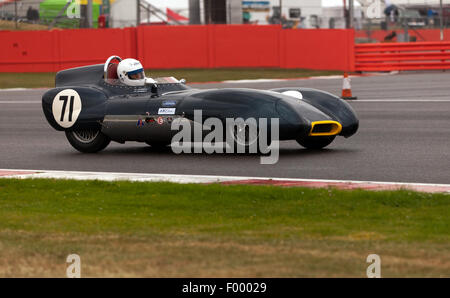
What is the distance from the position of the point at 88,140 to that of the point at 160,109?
1.32 metres

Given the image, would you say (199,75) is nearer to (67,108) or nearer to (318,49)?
(318,49)

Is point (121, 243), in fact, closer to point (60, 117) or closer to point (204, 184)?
point (204, 184)

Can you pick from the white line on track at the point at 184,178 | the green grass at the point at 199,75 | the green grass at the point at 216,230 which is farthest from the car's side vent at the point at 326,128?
the green grass at the point at 199,75

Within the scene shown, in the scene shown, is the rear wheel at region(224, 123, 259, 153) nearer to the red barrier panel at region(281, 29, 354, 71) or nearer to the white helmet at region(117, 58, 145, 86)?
the white helmet at region(117, 58, 145, 86)

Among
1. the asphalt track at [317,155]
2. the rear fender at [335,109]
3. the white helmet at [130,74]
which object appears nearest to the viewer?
the asphalt track at [317,155]

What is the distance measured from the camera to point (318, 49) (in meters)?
33.8

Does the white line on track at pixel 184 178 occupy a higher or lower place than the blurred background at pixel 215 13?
lower

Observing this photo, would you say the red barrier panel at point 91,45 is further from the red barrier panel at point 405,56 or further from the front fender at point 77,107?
the front fender at point 77,107

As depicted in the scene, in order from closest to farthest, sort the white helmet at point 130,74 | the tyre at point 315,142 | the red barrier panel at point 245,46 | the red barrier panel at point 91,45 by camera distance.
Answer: the tyre at point 315,142 < the white helmet at point 130,74 < the red barrier panel at point 245,46 < the red barrier panel at point 91,45

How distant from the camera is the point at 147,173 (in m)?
10.8

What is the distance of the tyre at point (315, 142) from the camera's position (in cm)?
1228

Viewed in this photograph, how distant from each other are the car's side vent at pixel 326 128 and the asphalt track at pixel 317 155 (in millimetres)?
282

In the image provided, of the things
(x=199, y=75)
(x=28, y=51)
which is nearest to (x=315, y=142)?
(x=199, y=75)

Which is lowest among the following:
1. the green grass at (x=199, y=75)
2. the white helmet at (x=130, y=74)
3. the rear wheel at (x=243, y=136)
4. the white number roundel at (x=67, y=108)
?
the rear wheel at (x=243, y=136)
